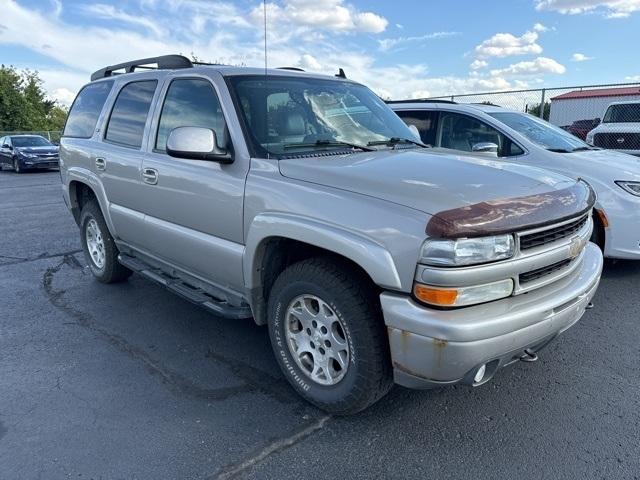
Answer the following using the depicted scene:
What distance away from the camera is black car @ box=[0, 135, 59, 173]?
20.2m

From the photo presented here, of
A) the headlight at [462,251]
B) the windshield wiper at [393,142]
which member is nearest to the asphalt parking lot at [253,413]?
the headlight at [462,251]

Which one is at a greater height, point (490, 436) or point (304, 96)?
point (304, 96)

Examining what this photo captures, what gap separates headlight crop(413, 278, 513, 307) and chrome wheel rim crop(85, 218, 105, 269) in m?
3.85

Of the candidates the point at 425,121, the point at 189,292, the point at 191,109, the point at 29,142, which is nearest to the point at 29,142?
the point at 29,142

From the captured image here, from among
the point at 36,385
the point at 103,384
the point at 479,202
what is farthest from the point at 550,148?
the point at 36,385

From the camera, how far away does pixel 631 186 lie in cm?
484

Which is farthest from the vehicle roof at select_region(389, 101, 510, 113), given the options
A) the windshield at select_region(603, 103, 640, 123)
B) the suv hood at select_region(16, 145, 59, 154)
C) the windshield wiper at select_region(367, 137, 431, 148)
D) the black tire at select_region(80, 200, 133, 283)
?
the suv hood at select_region(16, 145, 59, 154)

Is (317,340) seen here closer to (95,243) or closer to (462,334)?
(462,334)

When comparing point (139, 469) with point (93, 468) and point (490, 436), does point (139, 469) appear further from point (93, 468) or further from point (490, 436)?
point (490, 436)

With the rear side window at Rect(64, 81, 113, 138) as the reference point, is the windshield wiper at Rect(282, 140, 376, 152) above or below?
below

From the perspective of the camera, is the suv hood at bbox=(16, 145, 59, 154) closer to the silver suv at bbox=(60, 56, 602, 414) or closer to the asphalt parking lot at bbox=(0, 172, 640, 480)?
the asphalt parking lot at bbox=(0, 172, 640, 480)

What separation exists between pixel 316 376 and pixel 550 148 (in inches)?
165

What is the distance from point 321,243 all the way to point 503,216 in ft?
2.93

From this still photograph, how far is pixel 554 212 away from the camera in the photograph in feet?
8.29
